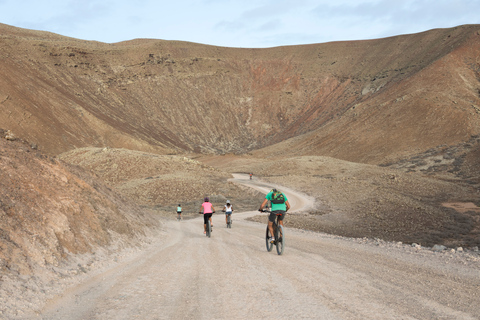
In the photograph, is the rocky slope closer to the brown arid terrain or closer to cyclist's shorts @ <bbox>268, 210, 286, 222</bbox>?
the brown arid terrain

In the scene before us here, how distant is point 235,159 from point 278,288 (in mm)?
68006

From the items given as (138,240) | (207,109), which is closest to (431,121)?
(207,109)

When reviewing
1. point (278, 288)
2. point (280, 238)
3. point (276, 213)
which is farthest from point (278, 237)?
point (278, 288)

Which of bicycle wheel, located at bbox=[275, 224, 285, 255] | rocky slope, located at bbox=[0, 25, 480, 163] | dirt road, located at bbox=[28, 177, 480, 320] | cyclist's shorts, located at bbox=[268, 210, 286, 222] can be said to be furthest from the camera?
rocky slope, located at bbox=[0, 25, 480, 163]

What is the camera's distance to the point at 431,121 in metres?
71.2

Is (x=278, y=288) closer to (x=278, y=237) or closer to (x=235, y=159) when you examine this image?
(x=278, y=237)

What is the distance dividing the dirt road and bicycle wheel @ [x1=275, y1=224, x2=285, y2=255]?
0.23 metres

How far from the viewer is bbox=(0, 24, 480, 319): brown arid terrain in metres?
7.84

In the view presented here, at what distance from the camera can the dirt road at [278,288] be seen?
571cm

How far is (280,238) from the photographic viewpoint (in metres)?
Answer: 10.5

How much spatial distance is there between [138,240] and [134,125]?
266ft

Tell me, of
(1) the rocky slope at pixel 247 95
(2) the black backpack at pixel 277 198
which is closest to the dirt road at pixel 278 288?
(2) the black backpack at pixel 277 198

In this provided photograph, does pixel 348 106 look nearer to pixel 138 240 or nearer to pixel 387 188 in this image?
pixel 387 188


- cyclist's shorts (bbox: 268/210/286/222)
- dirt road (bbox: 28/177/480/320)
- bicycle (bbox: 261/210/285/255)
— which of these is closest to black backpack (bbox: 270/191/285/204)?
cyclist's shorts (bbox: 268/210/286/222)
